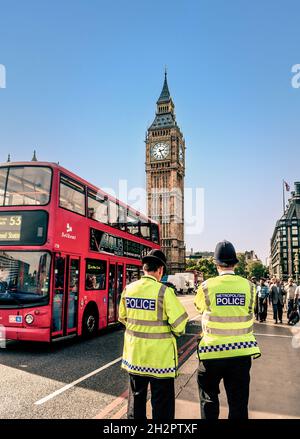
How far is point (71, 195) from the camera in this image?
923 centimetres

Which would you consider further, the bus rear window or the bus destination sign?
the bus rear window

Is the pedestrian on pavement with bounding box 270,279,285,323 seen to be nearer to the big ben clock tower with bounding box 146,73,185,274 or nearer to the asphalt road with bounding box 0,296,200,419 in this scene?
the asphalt road with bounding box 0,296,200,419

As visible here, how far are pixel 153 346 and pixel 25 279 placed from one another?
536 cm

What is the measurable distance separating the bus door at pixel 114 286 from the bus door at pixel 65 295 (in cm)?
222

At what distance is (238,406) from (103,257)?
25.9ft

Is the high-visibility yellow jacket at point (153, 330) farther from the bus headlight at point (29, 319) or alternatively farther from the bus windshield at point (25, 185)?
the bus windshield at point (25, 185)

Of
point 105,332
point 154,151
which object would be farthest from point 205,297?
point 154,151

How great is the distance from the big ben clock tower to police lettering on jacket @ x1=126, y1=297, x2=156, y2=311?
93.2 metres

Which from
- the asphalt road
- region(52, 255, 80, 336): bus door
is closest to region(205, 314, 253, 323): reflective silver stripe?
the asphalt road

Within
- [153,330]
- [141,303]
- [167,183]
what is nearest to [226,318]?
[153,330]

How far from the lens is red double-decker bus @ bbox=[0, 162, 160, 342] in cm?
791

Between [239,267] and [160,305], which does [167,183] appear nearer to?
[239,267]

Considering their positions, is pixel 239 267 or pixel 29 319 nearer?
pixel 29 319
